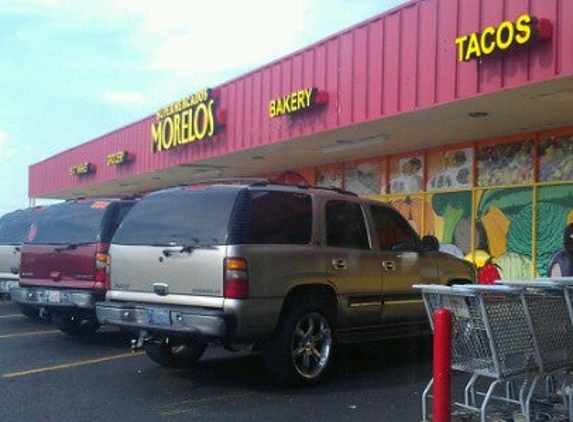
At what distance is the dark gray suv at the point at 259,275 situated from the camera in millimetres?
6559

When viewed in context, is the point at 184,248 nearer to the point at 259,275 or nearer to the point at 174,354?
the point at 259,275

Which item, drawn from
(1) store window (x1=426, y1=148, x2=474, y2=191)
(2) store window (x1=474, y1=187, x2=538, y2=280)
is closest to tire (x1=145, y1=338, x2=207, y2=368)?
(2) store window (x1=474, y1=187, x2=538, y2=280)

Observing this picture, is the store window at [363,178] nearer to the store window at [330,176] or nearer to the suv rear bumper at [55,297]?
the store window at [330,176]

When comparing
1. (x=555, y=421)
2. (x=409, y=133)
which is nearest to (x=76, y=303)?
(x=555, y=421)

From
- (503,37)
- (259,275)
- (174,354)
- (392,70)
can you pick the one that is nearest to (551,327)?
(259,275)

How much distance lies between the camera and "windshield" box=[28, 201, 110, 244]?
9.26 metres

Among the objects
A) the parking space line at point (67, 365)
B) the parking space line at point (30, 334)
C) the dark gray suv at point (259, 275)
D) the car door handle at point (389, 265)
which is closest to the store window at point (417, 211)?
the car door handle at point (389, 265)

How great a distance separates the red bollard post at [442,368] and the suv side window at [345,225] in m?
2.92

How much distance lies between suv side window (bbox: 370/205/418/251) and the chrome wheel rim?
1.39m

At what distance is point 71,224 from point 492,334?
6.20 metres

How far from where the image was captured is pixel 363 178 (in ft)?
54.2

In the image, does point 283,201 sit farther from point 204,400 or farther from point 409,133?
point 409,133

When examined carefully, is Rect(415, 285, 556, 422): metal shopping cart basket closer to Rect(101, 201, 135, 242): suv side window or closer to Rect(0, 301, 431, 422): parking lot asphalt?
Rect(0, 301, 431, 422): parking lot asphalt

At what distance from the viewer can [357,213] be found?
316 inches
